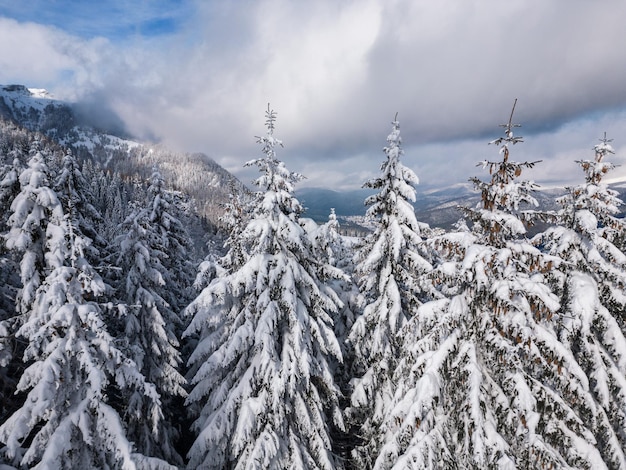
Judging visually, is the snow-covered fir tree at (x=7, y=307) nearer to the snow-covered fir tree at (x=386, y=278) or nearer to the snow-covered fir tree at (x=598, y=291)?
the snow-covered fir tree at (x=386, y=278)

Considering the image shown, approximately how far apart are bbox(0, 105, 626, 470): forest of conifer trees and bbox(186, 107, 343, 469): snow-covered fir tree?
7cm

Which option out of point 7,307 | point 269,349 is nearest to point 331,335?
point 269,349

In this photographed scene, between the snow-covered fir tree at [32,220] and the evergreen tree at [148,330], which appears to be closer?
the snow-covered fir tree at [32,220]

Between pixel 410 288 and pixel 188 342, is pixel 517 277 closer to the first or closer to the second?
pixel 410 288

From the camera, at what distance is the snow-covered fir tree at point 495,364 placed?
763 centimetres

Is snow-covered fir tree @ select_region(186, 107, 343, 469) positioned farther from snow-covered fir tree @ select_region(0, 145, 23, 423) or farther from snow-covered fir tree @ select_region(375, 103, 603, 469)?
snow-covered fir tree @ select_region(0, 145, 23, 423)

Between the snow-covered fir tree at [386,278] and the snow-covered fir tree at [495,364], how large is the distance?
408cm

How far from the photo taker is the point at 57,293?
8477 millimetres

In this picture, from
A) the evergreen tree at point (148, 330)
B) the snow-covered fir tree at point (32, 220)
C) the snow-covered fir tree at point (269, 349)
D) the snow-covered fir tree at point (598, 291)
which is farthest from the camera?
the evergreen tree at point (148, 330)

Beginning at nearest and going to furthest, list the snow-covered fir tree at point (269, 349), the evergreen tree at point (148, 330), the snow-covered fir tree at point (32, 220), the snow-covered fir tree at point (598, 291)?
the snow-covered fir tree at point (598, 291), the snow-covered fir tree at point (32, 220), the snow-covered fir tree at point (269, 349), the evergreen tree at point (148, 330)

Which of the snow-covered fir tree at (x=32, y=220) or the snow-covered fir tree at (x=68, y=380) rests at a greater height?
the snow-covered fir tree at (x=32, y=220)

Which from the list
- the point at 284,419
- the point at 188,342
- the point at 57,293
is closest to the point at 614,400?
the point at 284,419

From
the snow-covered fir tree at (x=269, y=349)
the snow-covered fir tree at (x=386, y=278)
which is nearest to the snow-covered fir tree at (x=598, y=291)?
the snow-covered fir tree at (x=386, y=278)

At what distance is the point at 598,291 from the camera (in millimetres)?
10516
